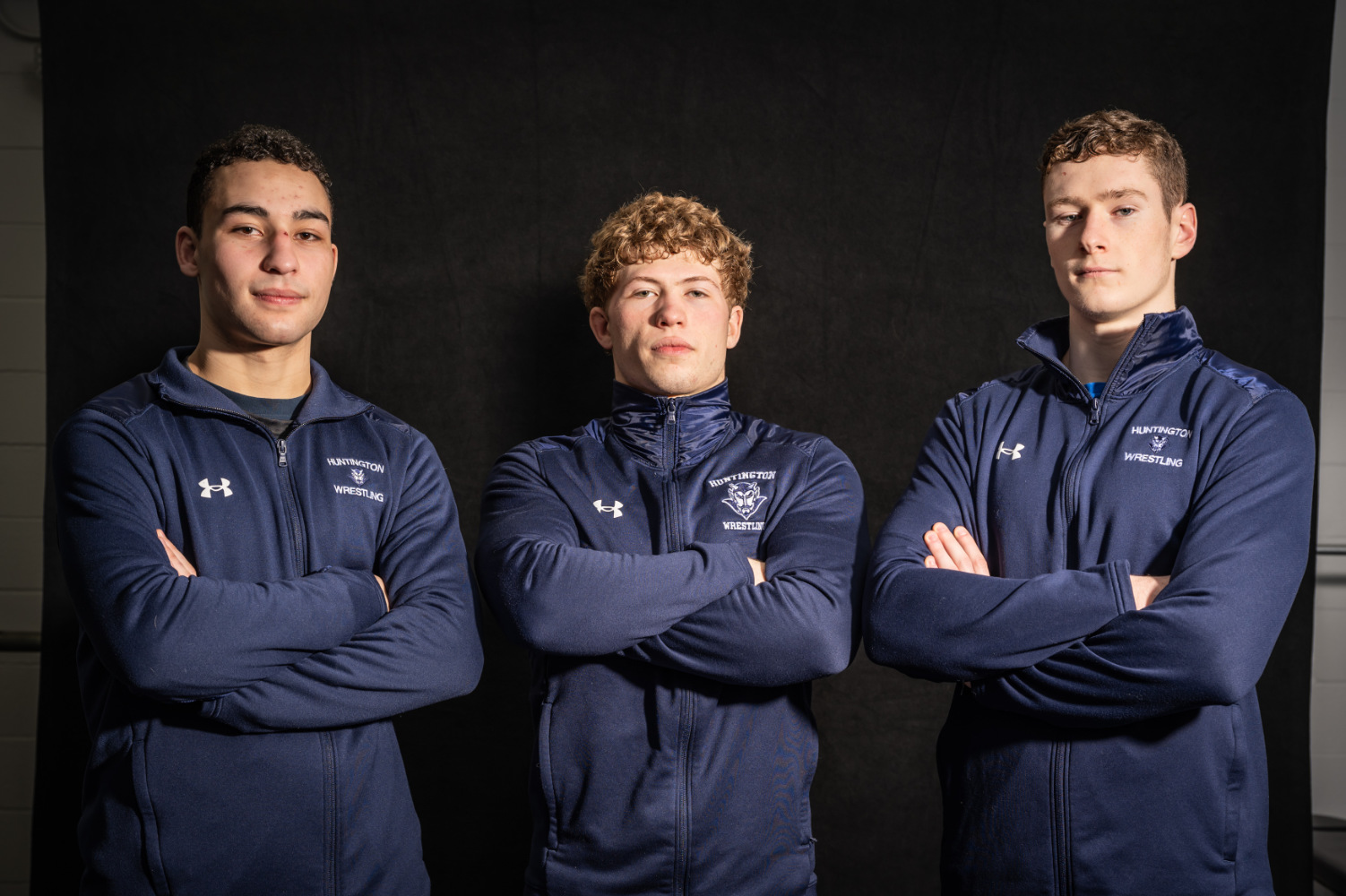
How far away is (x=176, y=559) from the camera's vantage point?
1.78 meters

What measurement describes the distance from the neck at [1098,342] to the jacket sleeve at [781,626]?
0.59 m

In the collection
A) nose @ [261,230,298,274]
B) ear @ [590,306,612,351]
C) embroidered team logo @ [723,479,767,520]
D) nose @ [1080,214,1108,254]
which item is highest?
nose @ [1080,214,1108,254]

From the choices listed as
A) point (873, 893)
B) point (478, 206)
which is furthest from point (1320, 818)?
point (478, 206)

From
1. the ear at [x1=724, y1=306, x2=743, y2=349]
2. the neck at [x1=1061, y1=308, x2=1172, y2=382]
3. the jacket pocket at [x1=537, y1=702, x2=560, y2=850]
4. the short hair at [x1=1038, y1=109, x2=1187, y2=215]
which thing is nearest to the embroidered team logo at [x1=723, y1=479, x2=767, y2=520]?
the ear at [x1=724, y1=306, x2=743, y2=349]

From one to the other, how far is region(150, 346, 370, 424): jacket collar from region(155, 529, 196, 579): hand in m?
0.26

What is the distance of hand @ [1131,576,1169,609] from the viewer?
1.69m

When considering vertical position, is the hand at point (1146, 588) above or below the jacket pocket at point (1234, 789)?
above

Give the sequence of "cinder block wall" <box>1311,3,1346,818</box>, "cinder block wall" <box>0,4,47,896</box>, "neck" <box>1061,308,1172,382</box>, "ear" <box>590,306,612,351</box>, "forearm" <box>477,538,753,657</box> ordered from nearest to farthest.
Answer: "forearm" <box>477,538,753,657</box>, "neck" <box>1061,308,1172,382</box>, "ear" <box>590,306,612,351</box>, "cinder block wall" <box>0,4,47,896</box>, "cinder block wall" <box>1311,3,1346,818</box>

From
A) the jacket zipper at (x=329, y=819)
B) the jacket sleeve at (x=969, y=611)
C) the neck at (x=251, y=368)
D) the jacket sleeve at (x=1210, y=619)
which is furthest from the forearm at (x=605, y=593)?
the neck at (x=251, y=368)

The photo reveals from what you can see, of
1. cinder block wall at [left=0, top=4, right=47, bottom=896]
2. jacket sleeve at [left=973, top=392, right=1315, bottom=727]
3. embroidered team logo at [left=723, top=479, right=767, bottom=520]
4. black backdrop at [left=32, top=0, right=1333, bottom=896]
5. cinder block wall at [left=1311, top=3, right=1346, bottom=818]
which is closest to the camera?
jacket sleeve at [left=973, top=392, right=1315, bottom=727]

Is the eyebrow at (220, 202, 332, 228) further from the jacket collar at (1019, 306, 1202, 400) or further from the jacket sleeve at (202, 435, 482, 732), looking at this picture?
the jacket collar at (1019, 306, 1202, 400)

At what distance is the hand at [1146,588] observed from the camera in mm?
1691

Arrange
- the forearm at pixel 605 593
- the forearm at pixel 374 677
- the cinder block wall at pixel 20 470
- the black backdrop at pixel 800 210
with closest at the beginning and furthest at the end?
the forearm at pixel 374 677 < the forearm at pixel 605 593 < the black backdrop at pixel 800 210 < the cinder block wall at pixel 20 470

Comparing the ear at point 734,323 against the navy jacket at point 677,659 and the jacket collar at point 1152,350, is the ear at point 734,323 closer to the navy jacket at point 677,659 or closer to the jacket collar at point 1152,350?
the navy jacket at point 677,659
